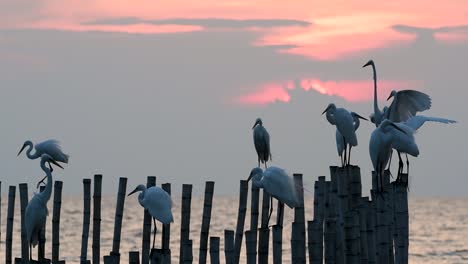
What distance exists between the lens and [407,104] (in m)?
15.9

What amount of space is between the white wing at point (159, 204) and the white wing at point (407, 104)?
146 inches

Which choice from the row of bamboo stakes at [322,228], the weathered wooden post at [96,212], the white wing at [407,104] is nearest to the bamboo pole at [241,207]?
the row of bamboo stakes at [322,228]

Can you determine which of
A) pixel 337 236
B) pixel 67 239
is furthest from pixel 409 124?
pixel 67 239

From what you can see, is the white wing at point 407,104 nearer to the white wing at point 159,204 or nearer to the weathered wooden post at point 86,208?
the white wing at point 159,204

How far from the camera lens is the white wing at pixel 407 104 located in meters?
15.7

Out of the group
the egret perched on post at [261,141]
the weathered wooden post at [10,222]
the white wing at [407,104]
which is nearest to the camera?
the white wing at [407,104]

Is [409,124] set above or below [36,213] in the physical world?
above

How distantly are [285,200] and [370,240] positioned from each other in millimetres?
1248

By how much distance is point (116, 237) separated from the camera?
14.9 m

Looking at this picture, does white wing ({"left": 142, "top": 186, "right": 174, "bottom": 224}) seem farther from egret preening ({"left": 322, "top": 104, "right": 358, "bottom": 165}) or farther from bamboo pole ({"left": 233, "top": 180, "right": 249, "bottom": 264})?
egret preening ({"left": 322, "top": 104, "right": 358, "bottom": 165})

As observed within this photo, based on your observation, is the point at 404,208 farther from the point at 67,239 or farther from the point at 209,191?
the point at 67,239

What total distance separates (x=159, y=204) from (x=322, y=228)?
7.30ft

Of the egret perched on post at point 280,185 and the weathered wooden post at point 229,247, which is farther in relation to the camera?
the egret perched on post at point 280,185

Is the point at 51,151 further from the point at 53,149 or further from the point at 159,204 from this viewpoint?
the point at 159,204
